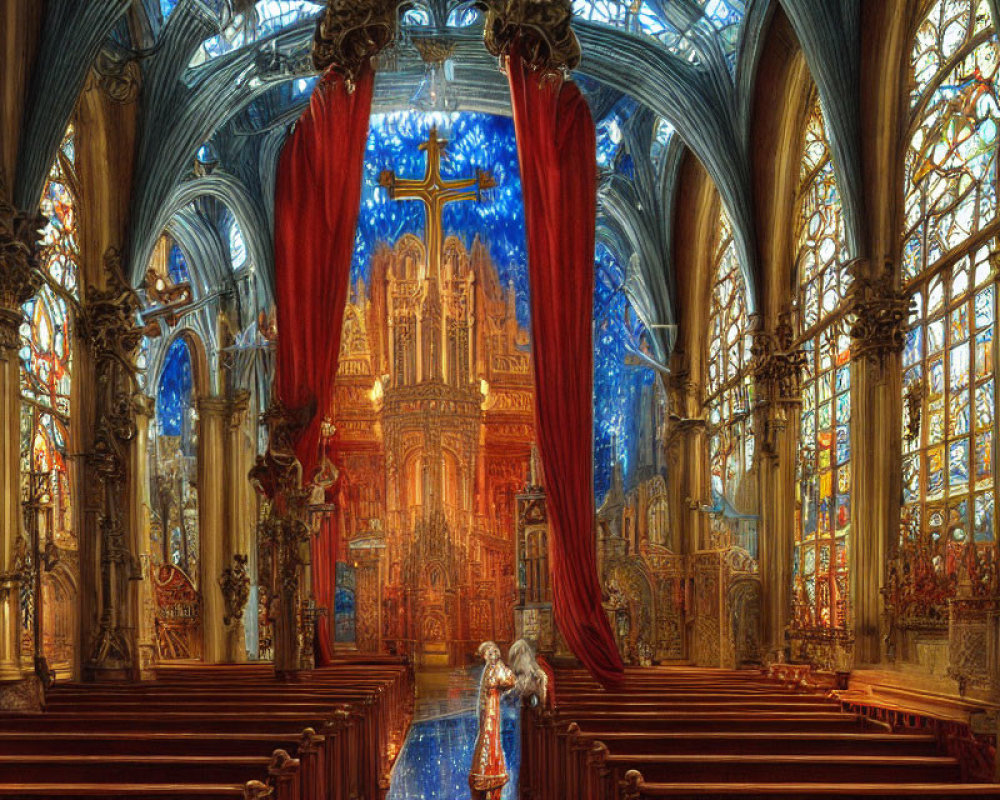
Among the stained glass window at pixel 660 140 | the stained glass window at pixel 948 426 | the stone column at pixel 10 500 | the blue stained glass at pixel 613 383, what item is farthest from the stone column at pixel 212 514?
the stained glass window at pixel 948 426

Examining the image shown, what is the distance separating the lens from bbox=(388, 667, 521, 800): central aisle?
425 inches

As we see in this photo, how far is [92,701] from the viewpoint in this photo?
11.2 meters

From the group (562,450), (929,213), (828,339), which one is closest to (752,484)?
(828,339)

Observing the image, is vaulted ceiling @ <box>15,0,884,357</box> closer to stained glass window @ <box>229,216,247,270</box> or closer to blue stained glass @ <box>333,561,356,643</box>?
stained glass window @ <box>229,216,247,270</box>

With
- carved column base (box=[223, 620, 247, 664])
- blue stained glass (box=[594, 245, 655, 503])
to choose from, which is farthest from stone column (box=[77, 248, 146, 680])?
blue stained glass (box=[594, 245, 655, 503])

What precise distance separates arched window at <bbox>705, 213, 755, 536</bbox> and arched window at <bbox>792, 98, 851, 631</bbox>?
1695 millimetres

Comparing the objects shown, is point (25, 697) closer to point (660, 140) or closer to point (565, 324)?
point (565, 324)

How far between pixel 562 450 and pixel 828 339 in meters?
7.70

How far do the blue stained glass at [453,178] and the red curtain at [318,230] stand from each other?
16.8 m

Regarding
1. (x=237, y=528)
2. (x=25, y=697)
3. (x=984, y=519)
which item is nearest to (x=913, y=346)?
(x=984, y=519)

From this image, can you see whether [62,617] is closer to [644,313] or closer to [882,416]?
[882,416]

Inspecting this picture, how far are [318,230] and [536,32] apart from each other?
268 centimetres

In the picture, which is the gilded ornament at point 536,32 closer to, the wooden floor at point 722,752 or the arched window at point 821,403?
the wooden floor at point 722,752

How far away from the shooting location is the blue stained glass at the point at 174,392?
88.6ft
